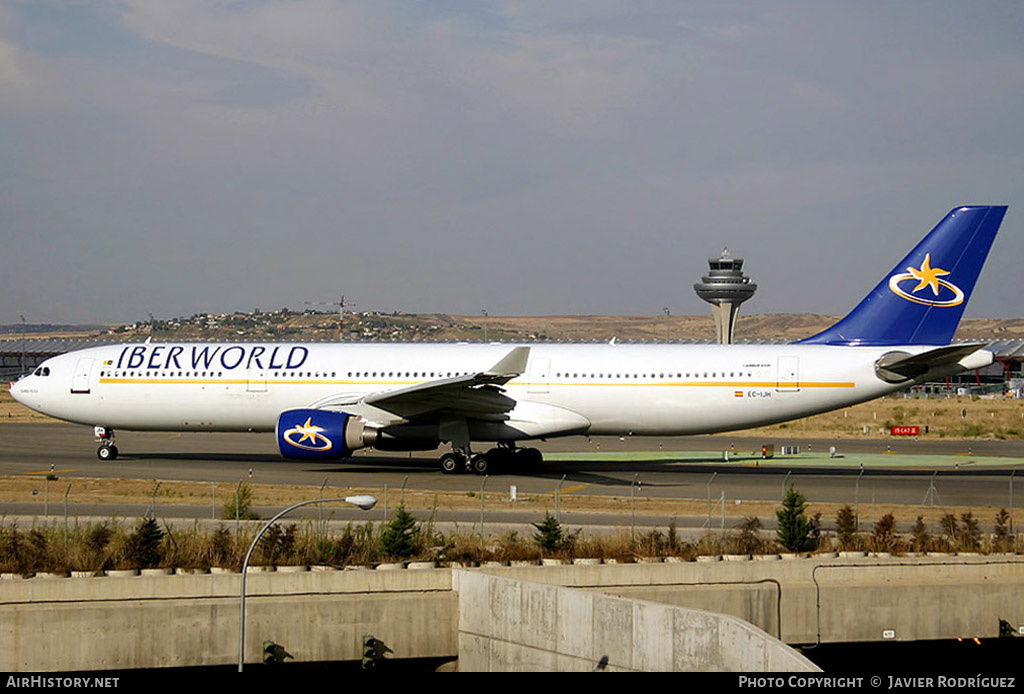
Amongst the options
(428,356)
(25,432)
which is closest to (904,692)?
(428,356)

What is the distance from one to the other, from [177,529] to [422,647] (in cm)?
766

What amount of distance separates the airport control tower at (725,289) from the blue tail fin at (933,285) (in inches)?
4186

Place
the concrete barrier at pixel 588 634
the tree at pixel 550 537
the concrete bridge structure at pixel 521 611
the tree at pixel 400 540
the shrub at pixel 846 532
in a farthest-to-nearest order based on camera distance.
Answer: the shrub at pixel 846 532 < the tree at pixel 550 537 < the tree at pixel 400 540 < the concrete bridge structure at pixel 521 611 < the concrete barrier at pixel 588 634

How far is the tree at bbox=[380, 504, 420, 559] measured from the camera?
2391 cm

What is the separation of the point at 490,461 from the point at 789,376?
1064 centimetres

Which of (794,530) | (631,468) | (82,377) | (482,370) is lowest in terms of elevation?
(794,530)

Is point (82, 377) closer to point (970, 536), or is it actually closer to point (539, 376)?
point (539, 376)

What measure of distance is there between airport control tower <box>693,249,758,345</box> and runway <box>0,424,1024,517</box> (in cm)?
8919

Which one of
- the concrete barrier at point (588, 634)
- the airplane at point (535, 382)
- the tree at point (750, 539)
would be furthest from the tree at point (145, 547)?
the airplane at point (535, 382)

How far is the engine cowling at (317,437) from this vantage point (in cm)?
3741

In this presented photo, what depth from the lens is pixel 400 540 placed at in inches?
941

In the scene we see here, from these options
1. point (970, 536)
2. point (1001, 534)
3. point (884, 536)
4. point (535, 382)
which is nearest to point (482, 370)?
point (535, 382)

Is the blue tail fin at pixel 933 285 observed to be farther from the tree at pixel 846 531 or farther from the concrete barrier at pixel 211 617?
the concrete barrier at pixel 211 617

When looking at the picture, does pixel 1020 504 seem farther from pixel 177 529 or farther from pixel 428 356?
pixel 177 529
